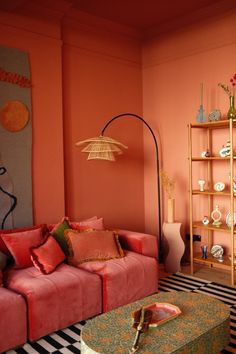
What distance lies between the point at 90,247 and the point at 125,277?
0.45 meters

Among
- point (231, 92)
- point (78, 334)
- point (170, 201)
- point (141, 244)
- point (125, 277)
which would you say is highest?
point (231, 92)

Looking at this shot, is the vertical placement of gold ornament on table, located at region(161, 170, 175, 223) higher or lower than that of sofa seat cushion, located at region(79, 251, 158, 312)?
higher

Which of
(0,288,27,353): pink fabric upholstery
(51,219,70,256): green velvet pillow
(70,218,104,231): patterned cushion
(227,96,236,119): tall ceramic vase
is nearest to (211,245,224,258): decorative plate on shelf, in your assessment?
(70,218,104,231): patterned cushion

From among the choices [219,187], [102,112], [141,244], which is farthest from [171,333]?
[102,112]

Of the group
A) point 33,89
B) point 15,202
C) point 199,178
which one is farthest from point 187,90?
point 15,202

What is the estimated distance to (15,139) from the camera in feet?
12.9

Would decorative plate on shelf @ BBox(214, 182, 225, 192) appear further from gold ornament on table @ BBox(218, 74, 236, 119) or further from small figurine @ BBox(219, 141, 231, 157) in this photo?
gold ornament on table @ BBox(218, 74, 236, 119)

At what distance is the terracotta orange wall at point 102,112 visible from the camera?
14.9 ft

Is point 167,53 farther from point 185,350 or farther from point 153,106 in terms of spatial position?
point 185,350

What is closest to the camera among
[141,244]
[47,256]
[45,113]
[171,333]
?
[171,333]

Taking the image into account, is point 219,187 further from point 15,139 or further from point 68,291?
point 15,139

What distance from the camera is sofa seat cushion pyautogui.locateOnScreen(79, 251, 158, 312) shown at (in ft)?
11.0

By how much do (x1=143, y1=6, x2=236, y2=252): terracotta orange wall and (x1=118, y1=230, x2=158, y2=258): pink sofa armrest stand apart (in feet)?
3.54

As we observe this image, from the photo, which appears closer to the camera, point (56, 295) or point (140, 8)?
point (56, 295)
